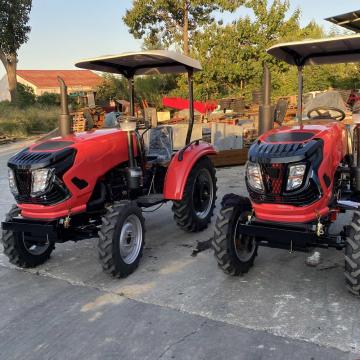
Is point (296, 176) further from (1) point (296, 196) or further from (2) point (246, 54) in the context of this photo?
(2) point (246, 54)

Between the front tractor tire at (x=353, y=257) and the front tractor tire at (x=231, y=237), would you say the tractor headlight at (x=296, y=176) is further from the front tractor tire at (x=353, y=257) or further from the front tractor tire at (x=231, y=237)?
the front tractor tire at (x=231, y=237)

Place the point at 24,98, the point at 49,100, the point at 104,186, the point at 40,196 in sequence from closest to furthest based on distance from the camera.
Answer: the point at 40,196 → the point at 104,186 → the point at 24,98 → the point at 49,100

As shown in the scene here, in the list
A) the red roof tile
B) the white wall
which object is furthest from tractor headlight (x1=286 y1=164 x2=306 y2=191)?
the white wall

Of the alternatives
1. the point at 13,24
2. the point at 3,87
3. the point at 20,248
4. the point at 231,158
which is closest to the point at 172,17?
the point at 13,24

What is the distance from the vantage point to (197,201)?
5.89 metres

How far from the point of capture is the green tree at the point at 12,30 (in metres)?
27.5

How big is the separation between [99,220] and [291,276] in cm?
193

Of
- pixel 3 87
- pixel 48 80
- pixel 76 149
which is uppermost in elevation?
pixel 48 80

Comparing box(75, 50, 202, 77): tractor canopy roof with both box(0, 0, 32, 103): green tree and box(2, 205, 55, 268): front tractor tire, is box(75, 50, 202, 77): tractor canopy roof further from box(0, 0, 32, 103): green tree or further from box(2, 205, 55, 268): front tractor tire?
box(0, 0, 32, 103): green tree

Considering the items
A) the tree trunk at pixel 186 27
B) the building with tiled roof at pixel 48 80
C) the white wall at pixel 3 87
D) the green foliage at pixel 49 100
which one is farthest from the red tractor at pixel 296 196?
the white wall at pixel 3 87

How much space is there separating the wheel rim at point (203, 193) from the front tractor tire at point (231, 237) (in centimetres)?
156

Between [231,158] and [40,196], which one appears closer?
[40,196]

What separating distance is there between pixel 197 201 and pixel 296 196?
2.27 m

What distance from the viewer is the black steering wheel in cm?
473
